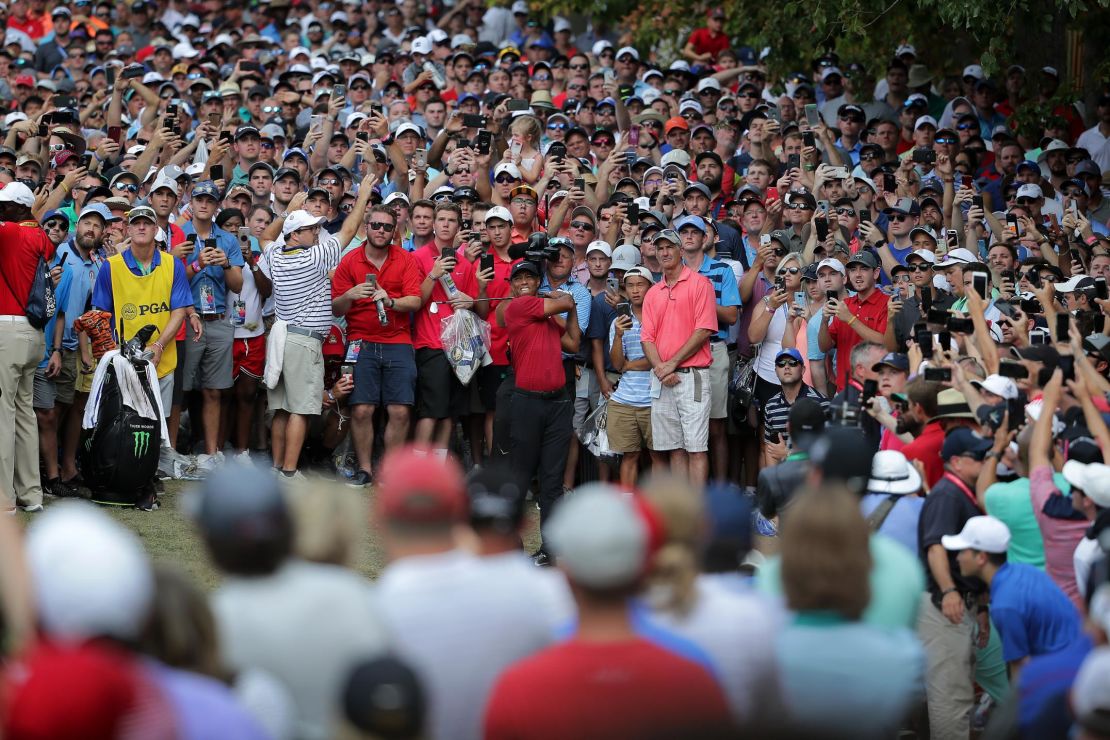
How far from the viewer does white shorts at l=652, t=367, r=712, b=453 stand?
35.7ft

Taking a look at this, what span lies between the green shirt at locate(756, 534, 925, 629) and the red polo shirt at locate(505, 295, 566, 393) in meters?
5.48

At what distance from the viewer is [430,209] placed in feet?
39.5

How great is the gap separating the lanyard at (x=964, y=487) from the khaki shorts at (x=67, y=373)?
6.36m

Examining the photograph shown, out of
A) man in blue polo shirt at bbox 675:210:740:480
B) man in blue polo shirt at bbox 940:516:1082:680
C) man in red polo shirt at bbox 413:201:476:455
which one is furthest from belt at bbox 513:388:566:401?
man in blue polo shirt at bbox 940:516:1082:680

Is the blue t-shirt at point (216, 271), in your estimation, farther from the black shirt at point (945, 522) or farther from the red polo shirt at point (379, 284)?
the black shirt at point (945, 522)

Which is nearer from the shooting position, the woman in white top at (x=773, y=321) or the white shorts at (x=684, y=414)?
the white shorts at (x=684, y=414)

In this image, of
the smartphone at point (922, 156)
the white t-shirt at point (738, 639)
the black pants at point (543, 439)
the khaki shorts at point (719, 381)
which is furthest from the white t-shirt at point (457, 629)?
the smartphone at point (922, 156)

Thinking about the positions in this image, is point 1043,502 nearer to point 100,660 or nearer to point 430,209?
point 100,660

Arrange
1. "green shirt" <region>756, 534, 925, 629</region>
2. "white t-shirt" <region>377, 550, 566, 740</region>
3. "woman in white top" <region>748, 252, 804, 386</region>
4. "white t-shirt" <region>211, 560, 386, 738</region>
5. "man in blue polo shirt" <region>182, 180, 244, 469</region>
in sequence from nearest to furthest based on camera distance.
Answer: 1. "white t-shirt" <region>211, 560, 386, 738</region>
2. "white t-shirt" <region>377, 550, 566, 740</region>
3. "green shirt" <region>756, 534, 925, 629</region>
4. "woman in white top" <region>748, 252, 804, 386</region>
5. "man in blue polo shirt" <region>182, 180, 244, 469</region>

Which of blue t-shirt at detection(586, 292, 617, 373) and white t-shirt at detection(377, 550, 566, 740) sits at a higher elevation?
blue t-shirt at detection(586, 292, 617, 373)

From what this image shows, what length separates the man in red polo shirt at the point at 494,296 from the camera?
454 inches

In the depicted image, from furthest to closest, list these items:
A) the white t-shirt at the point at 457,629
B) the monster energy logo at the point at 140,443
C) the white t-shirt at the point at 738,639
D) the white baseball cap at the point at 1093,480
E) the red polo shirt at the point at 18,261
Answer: the monster energy logo at the point at 140,443 < the red polo shirt at the point at 18,261 < the white baseball cap at the point at 1093,480 < the white t-shirt at the point at 738,639 < the white t-shirt at the point at 457,629

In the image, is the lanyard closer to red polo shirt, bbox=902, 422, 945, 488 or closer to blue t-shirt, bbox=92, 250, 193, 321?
red polo shirt, bbox=902, 422, 945, 488

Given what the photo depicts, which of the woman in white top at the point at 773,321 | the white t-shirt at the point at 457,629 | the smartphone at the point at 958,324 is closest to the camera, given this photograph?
the white t-shirt at the point at 457,629
